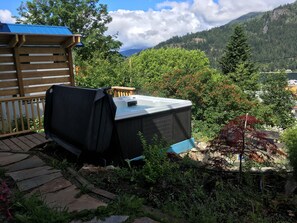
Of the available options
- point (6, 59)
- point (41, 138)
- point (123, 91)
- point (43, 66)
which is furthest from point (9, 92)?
point (123, 91)

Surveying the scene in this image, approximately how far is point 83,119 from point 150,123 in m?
1.44

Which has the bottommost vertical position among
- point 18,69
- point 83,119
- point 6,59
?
point 83,119

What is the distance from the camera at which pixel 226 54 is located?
30156 millimetres

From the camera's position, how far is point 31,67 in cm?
718

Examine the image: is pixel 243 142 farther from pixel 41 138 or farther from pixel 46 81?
pixel 46 81

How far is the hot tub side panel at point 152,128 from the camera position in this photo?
4.36m

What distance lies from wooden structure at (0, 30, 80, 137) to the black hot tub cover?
169cm

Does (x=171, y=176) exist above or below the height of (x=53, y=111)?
below

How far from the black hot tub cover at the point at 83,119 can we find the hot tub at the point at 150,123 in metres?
0.46

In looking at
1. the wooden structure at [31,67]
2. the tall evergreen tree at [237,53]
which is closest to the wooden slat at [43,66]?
the wooden structure at [31,67]

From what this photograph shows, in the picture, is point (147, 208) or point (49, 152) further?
point (49, 152)

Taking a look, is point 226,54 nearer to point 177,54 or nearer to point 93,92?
point 177,54

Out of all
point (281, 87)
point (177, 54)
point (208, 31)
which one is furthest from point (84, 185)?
point (208, 31)

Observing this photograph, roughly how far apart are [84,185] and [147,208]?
699 millimetres
